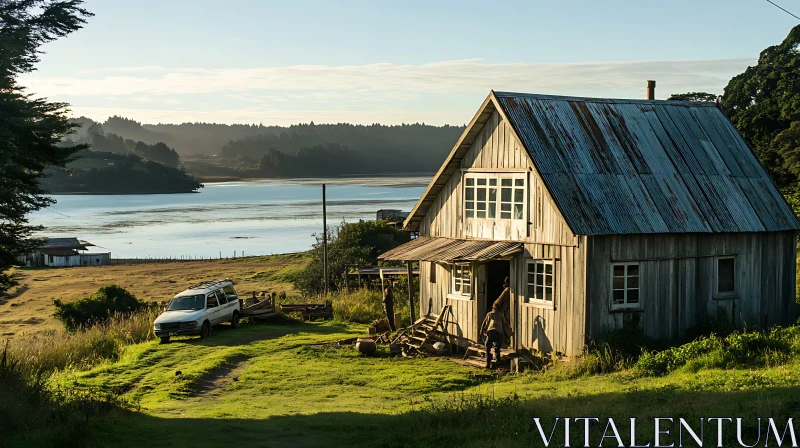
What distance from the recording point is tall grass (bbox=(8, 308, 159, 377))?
2456 cm

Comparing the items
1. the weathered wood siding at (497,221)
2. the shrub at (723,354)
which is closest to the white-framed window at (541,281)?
the weathered wood siding at (497,221)

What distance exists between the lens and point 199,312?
30578 mm

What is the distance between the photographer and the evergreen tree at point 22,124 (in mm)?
19750

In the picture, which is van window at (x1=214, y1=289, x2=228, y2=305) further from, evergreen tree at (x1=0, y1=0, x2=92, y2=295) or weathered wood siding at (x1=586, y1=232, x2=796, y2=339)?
weathered wood siding at (x1=586, y1=232, x2=796, y2=339)

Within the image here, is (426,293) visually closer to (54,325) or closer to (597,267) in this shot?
(597,267)

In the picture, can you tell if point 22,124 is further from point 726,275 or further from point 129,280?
point 129,280

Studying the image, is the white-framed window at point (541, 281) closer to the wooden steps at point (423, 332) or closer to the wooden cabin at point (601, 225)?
the wooden cabin at point (601, 225)

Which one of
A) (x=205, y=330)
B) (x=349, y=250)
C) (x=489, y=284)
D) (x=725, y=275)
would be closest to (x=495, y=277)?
(x=489, y=284)

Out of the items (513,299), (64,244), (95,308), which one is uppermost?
(64,244)

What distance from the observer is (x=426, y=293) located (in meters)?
28.4

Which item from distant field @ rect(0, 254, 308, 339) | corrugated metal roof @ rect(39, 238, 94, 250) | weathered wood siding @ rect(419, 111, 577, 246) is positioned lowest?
distant field @ rect(0, 254, 308, 339)

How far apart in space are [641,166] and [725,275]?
13.8ft

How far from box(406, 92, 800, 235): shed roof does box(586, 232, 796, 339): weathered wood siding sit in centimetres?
52

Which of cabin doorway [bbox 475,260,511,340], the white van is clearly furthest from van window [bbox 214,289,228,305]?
cabin doorway [bbox 475,260,511,340]
